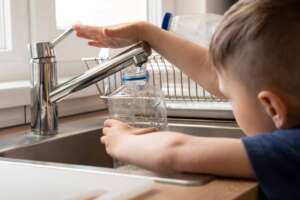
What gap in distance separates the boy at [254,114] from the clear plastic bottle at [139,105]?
0.36 m

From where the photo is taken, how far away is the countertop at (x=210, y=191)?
0.64 m

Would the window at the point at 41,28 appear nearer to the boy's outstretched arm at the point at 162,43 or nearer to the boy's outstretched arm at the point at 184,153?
the boy's outstretched arm at the point at 162,43

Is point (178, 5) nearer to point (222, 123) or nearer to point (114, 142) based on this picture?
point (222, 123)

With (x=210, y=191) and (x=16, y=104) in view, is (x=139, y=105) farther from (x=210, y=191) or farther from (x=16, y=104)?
(x=210, y=191)

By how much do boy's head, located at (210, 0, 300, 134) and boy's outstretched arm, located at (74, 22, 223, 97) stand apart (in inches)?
11.0

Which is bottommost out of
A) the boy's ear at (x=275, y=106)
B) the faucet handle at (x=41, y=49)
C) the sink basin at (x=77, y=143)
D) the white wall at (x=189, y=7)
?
the sink basin at (x=77, y=143)

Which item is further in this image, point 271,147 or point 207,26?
point 207,26

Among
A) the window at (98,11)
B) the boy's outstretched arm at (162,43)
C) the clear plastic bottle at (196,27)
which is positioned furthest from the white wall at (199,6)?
the boy's outstretched arm at (162,43)

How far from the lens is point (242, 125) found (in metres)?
0.81

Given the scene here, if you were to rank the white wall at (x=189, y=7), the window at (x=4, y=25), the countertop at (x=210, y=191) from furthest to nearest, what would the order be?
the white wall at (x=189, y=7)
the window at (x=4, y=25)
the countertop at (x=210, y=191)

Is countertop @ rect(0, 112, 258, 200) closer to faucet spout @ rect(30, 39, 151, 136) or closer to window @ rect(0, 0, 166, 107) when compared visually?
faucet spout @ rect(30, 39, 151, 136)

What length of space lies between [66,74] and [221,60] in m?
0.83

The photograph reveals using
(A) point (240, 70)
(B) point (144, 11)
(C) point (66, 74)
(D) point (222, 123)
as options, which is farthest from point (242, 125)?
(B) point (144, 11)

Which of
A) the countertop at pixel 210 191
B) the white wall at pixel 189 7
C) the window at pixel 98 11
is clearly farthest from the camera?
the white wall at pixel 189 7
